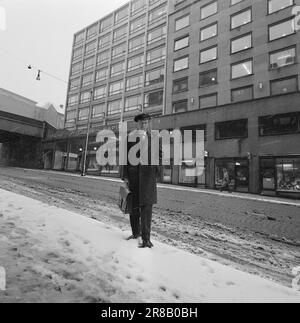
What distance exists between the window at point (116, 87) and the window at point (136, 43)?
598 centimetres

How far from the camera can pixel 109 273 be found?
9.28 feet

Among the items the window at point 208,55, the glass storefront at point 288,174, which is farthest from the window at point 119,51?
the glass storefront at point 288,174

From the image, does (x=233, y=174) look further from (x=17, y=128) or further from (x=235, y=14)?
(x=17, y=128)

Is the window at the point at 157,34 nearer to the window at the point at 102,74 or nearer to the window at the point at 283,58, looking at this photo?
the window at the point at 102,74

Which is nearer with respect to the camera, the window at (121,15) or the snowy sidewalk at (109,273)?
the snowy sidewalk at (109,273)

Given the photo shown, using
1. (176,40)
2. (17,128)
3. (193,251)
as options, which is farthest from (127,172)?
(17,128)

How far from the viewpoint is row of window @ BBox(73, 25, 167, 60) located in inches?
1572

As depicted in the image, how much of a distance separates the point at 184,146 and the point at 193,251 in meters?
23.5

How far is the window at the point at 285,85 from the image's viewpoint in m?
23.7

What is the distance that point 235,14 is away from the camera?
2877 centimetres

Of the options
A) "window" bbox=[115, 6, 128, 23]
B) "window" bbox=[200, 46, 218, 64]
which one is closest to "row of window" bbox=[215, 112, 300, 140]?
"window" bbox=[200, 46, 218, 64]

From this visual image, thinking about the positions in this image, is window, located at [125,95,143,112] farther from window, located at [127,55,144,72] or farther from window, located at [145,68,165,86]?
window, located at [127,55,144,72]

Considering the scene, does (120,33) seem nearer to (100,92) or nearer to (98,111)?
(100,92)

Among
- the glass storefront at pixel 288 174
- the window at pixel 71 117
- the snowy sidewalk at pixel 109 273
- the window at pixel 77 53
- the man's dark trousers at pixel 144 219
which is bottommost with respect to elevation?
the snowy sidewalk at pixel 109 273
